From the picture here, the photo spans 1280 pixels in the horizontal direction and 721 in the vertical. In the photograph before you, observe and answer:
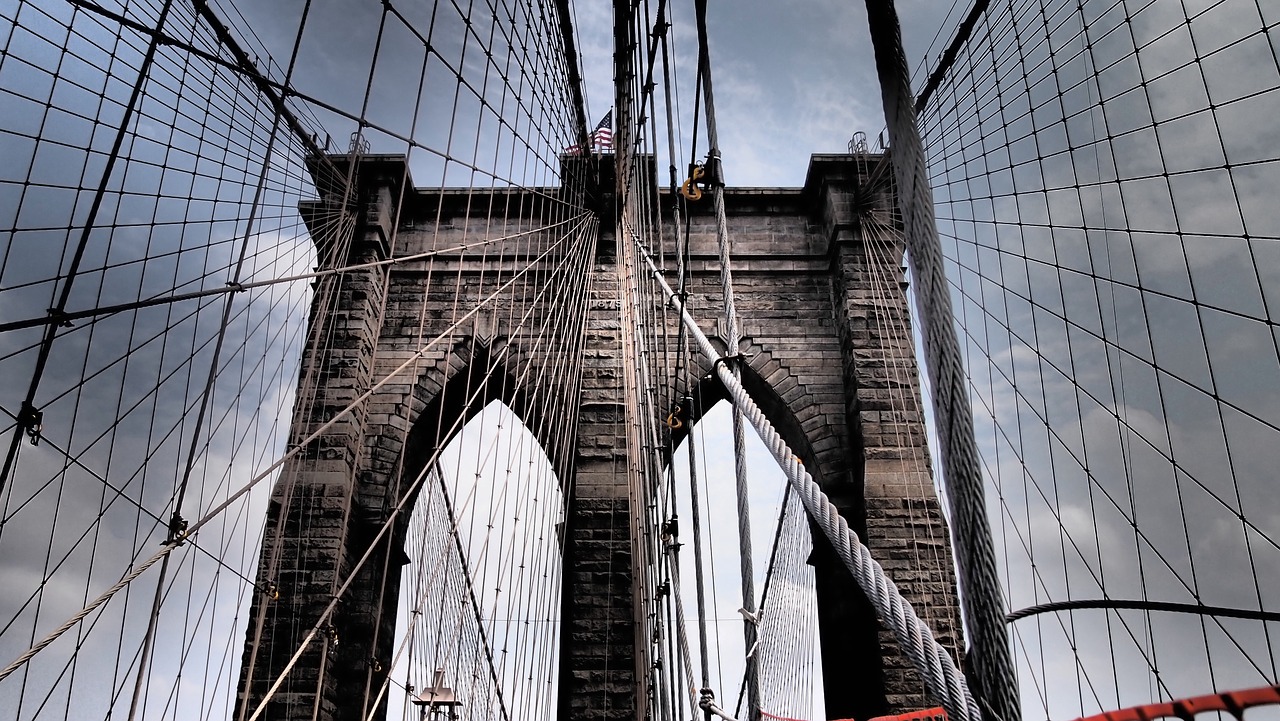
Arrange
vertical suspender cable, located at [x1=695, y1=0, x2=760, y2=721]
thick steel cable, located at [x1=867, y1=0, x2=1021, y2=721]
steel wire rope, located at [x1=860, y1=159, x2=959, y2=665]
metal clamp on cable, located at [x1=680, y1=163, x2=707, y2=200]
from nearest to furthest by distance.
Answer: thick steel cable, located at [x1=867, y1=0, x2=1021, y2=721]
vertical suspender cable, located at [x1=695, y1=0, x2=760, y2=721]
metal clamp on cable, located at [x1=680, y1=163, x2=707, y2=200]
steel wire rope, located at [x1=860, y1=159, x2=959, y2=665]

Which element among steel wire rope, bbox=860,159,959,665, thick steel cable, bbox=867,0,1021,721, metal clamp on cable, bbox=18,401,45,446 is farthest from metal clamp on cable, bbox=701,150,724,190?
steel wire rope, bbox=860,159,959,665

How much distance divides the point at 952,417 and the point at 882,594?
869 millimetres

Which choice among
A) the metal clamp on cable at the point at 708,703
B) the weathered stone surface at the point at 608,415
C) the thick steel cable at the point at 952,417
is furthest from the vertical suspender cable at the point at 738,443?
the weathered stone surface at the point at 608,415

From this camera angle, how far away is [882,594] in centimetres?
171

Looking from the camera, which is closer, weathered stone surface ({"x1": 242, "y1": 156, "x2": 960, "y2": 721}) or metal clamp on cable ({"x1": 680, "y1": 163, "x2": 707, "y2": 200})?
metal clamp on cable ({"x1": 680, "y1": 163, "x2": 707, "y2": 200})

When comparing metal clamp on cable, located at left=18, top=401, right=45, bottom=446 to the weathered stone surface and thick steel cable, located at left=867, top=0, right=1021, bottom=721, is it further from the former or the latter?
the weathered stone surface

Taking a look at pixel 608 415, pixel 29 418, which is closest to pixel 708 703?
pixel 29 418

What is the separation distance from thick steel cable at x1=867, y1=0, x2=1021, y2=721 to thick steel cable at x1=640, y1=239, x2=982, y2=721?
314 mm

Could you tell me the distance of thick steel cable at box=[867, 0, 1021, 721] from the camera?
2.95 ft

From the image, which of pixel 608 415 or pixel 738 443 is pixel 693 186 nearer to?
pixel 738 443

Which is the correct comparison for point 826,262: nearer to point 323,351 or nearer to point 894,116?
point 323,351

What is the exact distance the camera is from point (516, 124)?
6195mm

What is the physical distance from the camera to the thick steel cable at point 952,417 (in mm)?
900

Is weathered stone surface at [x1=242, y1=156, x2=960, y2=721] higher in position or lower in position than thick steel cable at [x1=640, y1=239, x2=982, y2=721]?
higher
